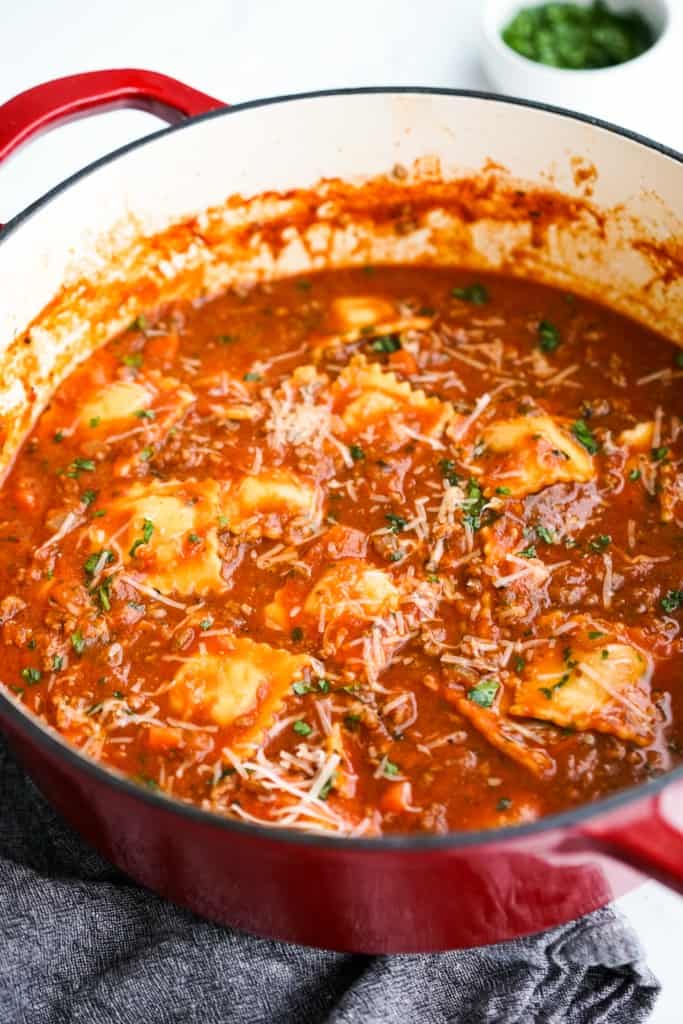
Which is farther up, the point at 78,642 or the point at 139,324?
the point at 139,324

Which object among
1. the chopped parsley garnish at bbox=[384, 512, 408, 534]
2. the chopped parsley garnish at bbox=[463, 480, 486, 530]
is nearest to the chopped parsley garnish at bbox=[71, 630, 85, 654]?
the chopped parsley garnish at bbox=[384, 512, 408, 534]

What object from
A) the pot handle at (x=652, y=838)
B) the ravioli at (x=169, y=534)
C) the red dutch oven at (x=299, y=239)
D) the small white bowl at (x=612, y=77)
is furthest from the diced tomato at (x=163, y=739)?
the small white bowl at (x=612, y=77)

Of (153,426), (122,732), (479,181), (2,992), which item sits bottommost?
(2,992)

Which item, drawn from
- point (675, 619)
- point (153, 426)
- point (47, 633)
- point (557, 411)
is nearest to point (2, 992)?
point (47, 633)

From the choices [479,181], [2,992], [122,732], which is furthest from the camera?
[479,181]

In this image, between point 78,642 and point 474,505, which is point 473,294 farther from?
point 78,642

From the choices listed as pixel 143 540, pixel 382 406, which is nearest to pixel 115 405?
pixel 143 540

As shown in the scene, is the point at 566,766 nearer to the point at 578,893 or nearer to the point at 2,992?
the point at 578,893
